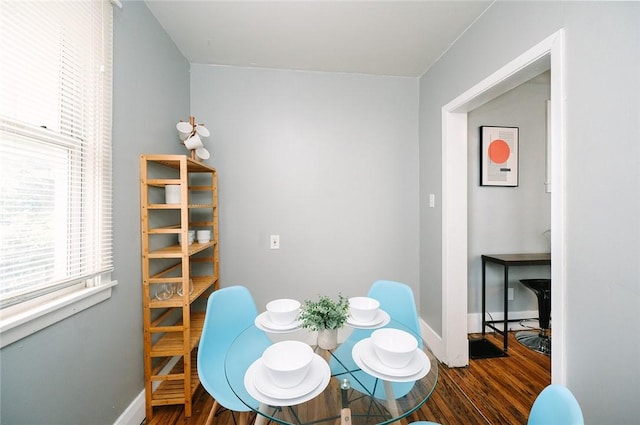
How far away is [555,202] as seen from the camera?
123 centimetres

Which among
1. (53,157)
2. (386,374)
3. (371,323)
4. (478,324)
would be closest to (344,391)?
(386,374)

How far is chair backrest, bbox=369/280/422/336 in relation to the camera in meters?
1.57

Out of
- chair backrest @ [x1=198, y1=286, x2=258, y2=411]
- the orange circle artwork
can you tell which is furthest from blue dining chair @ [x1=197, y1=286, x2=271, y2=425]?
the orange circle artwork

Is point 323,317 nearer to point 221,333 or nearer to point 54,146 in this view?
point 221,333

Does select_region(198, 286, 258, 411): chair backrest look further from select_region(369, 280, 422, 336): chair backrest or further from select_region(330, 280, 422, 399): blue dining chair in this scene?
select_region(369, 280, 422, 336): chair backrest

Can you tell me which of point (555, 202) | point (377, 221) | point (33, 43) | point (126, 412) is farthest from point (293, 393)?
point (377, 221)

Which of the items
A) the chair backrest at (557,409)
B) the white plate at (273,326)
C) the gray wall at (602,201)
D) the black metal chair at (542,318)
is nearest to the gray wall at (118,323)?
the white plate at (273,326)

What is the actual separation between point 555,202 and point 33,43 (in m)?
2.34

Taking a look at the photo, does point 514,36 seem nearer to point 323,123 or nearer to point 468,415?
point 323,123

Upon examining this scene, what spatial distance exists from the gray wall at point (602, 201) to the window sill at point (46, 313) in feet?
7.34

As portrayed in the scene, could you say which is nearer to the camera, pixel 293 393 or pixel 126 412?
pixel 293 393

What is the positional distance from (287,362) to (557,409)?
84 cm

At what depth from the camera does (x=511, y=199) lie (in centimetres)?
271

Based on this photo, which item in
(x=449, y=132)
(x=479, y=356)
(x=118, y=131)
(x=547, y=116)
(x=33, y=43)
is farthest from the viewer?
(x=547, y=116)
